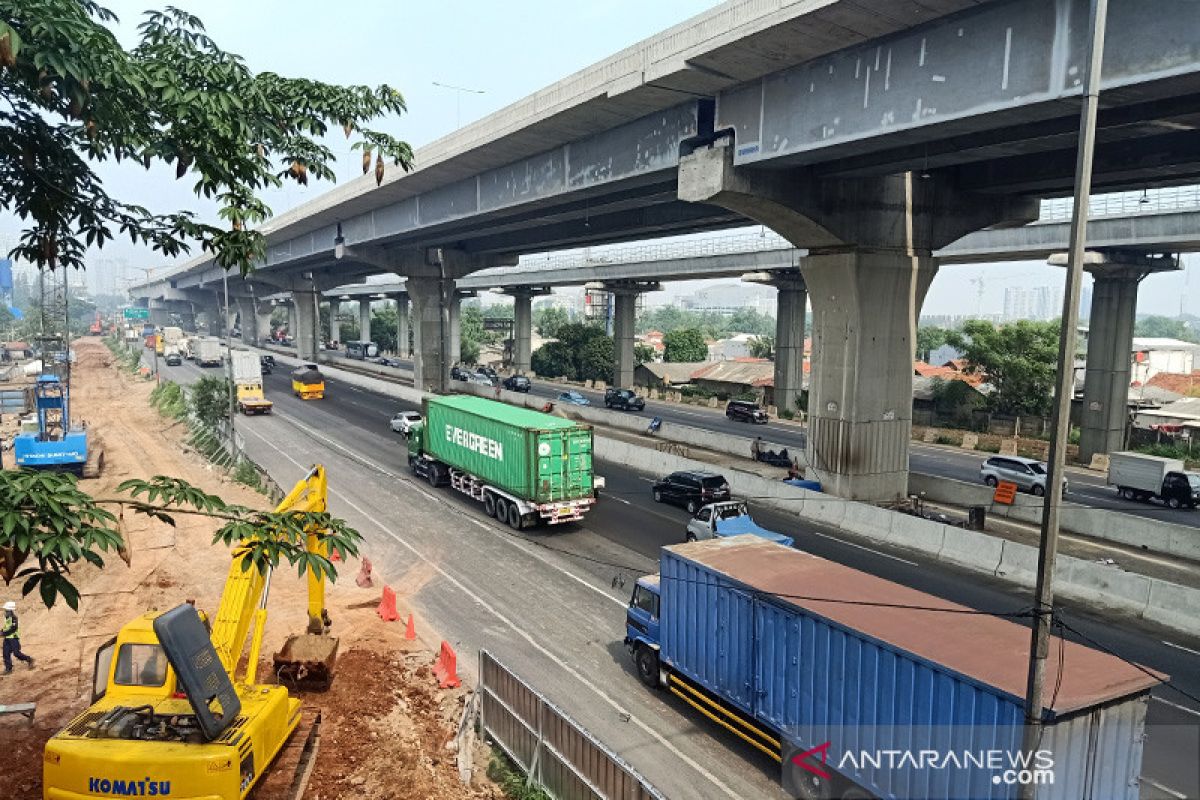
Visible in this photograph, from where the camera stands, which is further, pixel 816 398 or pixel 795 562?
pixel 816 398

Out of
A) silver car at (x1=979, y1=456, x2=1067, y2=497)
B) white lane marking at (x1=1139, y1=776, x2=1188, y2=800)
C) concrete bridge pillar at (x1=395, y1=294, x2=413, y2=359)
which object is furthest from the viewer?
concrete bridge pillar at (x1=395, y1=294, x2=413, y2=359)

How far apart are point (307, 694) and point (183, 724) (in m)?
5.03

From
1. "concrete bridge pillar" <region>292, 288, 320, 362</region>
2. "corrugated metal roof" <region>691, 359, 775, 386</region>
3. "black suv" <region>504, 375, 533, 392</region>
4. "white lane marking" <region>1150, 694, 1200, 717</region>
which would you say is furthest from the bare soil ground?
"concrete bridge pillar" <region>292, 288, 320, 362</region>

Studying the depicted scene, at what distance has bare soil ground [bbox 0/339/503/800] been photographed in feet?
39.2

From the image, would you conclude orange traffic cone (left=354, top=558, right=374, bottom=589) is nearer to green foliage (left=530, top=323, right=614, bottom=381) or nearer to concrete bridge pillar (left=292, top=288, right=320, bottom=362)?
green foliage (left=530, top=323, right=614, bottom=381)

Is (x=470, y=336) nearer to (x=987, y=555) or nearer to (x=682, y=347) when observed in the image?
(x=682, y=347)

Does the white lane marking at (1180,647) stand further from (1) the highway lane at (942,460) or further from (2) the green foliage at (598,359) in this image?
(2) the green foliage at (598,359)

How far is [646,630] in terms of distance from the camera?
15023 mm

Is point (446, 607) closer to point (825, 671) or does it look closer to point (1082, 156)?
point (825, 671)

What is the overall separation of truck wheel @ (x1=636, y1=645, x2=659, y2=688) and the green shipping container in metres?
10.6

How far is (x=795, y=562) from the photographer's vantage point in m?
13.6

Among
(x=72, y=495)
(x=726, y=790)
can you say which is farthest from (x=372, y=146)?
(x=726, y=790)

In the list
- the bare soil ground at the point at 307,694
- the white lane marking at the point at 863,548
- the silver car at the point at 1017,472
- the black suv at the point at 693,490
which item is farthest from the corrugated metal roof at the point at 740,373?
the bare soil ground at the point at 307,694

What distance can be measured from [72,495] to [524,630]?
1284 cm
